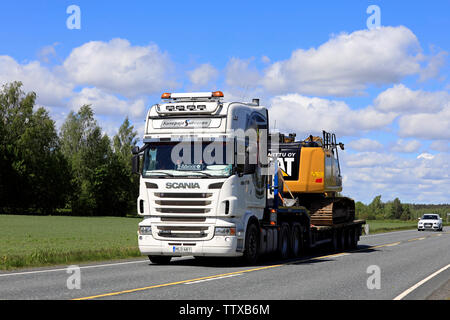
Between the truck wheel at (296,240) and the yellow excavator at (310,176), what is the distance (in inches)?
58.4

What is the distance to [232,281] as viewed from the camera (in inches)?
474

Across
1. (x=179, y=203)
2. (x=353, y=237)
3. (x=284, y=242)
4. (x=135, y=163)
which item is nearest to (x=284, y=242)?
A: (x=284, y=242)

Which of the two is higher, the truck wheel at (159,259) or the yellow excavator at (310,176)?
the yellow excavator at (310,176)

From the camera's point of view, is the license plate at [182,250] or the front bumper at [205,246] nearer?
the front bumper at [205,246]

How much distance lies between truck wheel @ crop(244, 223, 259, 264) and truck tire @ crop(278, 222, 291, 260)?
196 cm

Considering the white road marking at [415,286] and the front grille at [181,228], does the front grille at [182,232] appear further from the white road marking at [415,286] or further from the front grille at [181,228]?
the white road marking at [415,286]

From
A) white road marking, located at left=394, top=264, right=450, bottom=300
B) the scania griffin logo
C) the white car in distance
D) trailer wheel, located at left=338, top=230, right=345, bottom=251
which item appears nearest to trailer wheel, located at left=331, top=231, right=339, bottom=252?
trailer wheel, located at left=338, top=230, right=345, bottom=251

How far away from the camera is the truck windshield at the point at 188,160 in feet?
48.9

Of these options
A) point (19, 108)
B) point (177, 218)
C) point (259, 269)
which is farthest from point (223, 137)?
point (19, 108)

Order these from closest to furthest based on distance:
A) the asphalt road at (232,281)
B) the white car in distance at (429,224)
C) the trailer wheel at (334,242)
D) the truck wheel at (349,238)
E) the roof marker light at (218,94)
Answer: the asphalt road at (232,281) < the roof marker light at (218,94) < the trailer wheel at (334,242) < the truck wheel at (349,238) < the white car in distance at (429,224)

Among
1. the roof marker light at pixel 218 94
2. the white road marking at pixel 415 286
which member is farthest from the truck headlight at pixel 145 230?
the white road marking at pixel 415 286

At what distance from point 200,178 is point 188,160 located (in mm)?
624

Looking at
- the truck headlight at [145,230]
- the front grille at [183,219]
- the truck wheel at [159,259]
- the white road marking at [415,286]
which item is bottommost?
the white road marking at [415,286]

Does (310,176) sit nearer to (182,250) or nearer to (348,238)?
(348,238)
